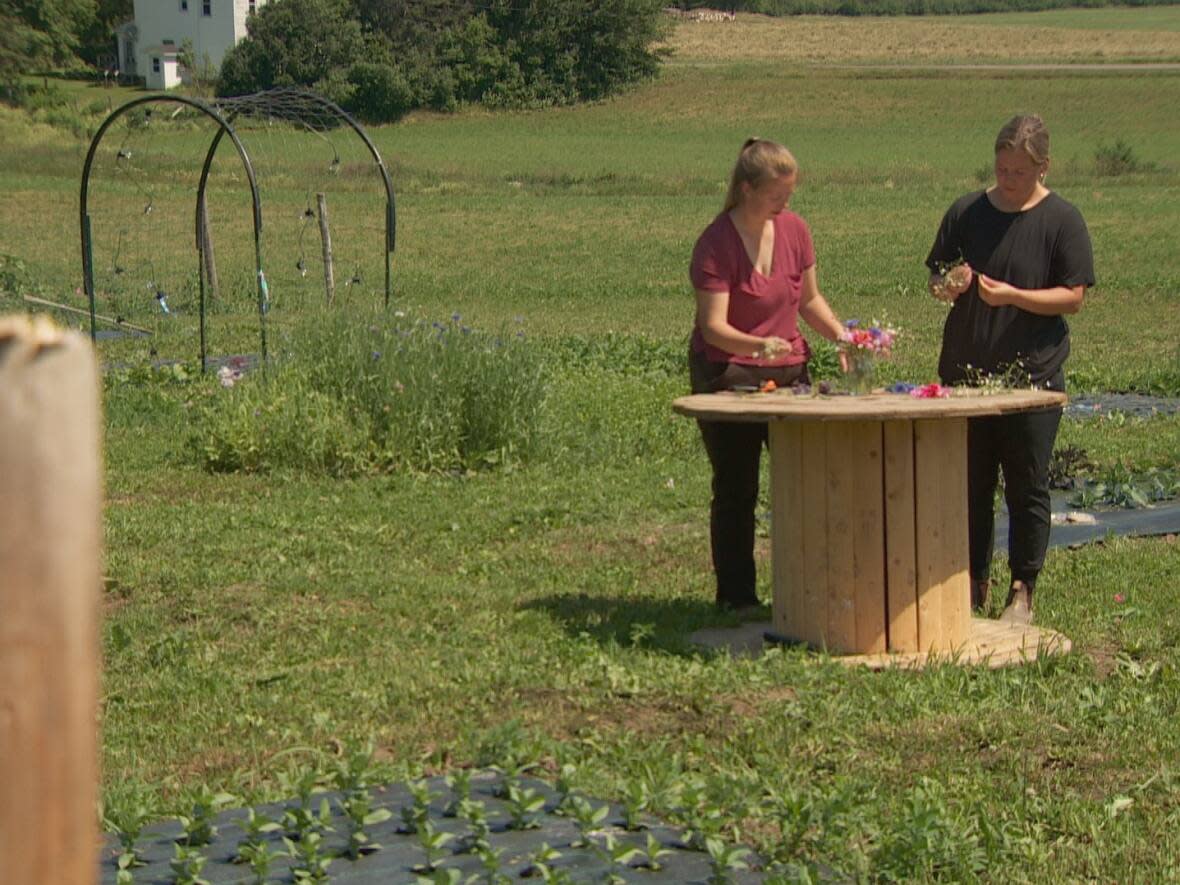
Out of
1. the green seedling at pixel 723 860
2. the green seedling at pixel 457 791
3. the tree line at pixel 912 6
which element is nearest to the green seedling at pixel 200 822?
the green seedling at pixel 457 791

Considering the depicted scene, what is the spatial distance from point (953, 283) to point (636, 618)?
1.65 metres

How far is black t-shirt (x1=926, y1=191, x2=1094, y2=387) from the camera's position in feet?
20.8

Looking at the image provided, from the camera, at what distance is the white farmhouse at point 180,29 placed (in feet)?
264

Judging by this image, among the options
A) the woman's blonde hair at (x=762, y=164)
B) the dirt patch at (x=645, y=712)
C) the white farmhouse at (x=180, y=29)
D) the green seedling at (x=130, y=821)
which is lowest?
the dirt patch at (x=645, y=712)

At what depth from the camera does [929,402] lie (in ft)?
18.6

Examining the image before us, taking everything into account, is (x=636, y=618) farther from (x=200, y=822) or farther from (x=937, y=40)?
(x=937, y=40)

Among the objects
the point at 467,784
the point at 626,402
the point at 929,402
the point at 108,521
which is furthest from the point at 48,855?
the point at 626,402

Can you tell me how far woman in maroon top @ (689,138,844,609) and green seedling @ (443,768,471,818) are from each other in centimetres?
215

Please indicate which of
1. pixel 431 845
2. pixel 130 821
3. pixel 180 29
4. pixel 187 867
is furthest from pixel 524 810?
A: pixel 180 29

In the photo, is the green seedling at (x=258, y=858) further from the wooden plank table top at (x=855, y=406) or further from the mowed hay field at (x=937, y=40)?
the mowed hay field at (x=937, y=40)

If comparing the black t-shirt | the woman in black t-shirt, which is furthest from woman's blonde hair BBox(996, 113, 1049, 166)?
the black t-shirt

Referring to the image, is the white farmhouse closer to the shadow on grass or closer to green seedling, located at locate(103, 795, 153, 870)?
the shadow on grass

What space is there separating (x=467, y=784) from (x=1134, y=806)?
1.69 m

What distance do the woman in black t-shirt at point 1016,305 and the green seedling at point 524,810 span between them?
2.82m
